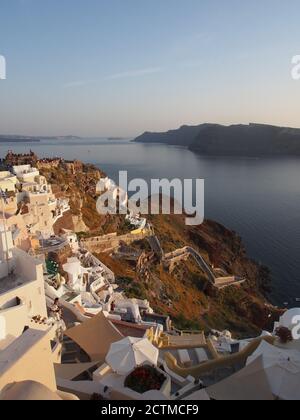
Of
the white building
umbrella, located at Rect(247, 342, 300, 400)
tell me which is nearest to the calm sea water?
umbrella, located at Rect(247, 342, 300, 400)

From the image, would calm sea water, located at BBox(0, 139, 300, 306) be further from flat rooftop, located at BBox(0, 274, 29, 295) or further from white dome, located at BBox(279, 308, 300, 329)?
flat rooftop, located at BBox(0, 274, 29, 295)

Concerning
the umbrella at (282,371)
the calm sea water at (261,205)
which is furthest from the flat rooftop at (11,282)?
the calm sea water at (261,205)

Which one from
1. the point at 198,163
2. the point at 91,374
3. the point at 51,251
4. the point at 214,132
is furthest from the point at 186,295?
the point at 214,132

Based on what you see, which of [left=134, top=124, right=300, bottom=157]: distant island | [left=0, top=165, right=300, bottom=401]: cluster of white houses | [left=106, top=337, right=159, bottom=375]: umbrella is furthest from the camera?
[left=134, top=124, right=300, bottom=157]: distant island

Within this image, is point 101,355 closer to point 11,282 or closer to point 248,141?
point 11,282

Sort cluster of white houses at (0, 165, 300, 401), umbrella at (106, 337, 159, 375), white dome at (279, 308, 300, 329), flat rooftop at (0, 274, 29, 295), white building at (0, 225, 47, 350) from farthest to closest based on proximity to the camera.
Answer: white dome at (279, 308, 300, 329)
flat rooftop at (0, 274, 29, 295)
umbrella at (106, 337, 159, 375)
white building at (0, 225, 47, 350)
cluster of white houses at (0, 165, 300, 401)

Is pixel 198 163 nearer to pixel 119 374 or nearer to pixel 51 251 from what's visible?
pixel 51 251
